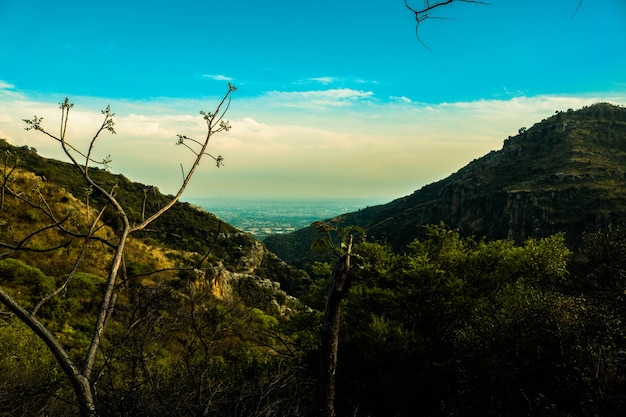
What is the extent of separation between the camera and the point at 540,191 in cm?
8538

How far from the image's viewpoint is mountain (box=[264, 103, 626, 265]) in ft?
242

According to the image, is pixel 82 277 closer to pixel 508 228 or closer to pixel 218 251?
pixel 218 251

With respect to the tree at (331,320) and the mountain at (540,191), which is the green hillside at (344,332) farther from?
the mountain at (540,191)

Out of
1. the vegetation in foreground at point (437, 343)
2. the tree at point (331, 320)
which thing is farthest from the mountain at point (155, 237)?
the tree at point (331, 320)

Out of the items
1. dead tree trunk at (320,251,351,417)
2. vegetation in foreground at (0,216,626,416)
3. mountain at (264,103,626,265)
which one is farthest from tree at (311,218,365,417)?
mountain at (264,103,626,265)

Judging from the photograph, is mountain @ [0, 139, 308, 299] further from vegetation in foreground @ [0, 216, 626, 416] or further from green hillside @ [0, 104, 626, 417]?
vegetation in foreground @ [0, 216, 626, 416]

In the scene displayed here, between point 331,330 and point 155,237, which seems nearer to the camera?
point 331,330

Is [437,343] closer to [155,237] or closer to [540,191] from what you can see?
[155,237]

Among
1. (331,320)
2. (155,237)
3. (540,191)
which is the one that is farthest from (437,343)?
(540,191)

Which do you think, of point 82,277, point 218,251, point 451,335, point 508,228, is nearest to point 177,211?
point 218,251

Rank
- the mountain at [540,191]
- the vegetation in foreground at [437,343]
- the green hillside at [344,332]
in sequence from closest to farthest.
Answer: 1. the green hillside at [344,332]
2. the vegetation in foreground at [437,343]
3. the mountain at [540,191]

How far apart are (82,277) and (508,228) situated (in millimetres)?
91256

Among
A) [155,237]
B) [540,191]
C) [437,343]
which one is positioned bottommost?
[155,237]

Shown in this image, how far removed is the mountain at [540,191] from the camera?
2908 inches
